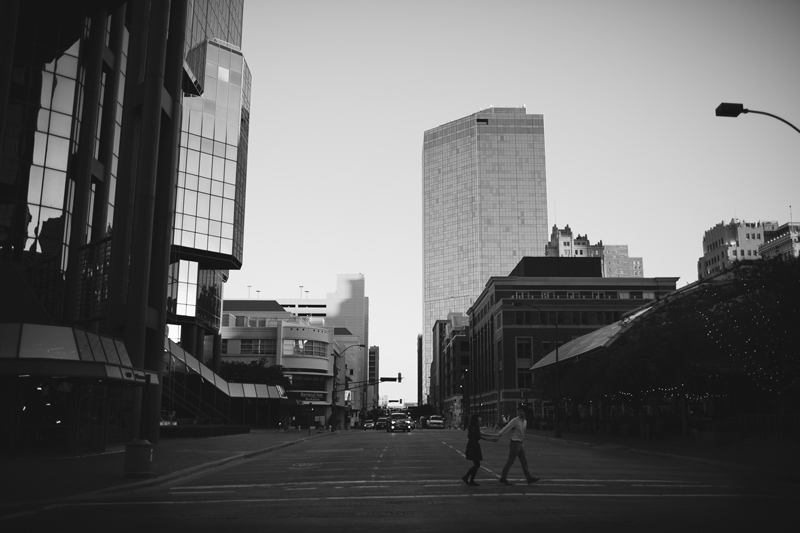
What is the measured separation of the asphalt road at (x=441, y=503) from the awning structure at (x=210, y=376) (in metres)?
33.0

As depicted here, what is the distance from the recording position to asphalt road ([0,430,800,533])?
12.1m

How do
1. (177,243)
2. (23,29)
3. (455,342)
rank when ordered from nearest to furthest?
(23,29), (177,243), (455,342)

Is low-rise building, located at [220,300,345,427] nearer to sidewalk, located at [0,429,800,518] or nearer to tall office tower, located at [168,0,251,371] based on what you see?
tall office tower, located at [168,0,251,371]

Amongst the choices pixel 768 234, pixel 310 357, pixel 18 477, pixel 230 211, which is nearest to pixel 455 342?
→ pixel 310 357

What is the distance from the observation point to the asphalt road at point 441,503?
39.7 ft

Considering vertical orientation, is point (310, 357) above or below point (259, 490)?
above

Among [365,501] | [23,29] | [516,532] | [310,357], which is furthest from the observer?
[310,357]

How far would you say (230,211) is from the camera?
7306 centimetres

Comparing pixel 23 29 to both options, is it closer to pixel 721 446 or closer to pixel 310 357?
pixel 721 446

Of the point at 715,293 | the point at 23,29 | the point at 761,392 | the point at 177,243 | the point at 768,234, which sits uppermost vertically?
the point at 768,234

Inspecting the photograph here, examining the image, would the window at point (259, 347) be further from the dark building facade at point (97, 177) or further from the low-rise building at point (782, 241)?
the low-rise building at point (782, 241)

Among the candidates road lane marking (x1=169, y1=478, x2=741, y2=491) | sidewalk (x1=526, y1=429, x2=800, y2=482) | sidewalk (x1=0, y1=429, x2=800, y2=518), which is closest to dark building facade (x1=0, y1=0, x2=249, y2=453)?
sidewalk (x1=0, y1=429, x2=800, y2=518)

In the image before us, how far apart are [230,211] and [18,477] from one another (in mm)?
54939

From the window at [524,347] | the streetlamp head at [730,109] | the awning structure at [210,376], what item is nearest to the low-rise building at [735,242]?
the window at [524,347]
